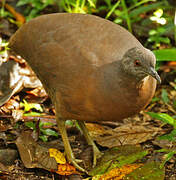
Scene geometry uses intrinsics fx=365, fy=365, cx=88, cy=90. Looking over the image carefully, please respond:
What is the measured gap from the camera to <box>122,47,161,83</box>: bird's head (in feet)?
8.98

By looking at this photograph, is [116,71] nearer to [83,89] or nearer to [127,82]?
[127,82]

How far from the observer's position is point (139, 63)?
9.11ft

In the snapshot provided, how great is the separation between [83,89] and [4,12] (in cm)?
291

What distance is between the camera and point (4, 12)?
5316 mm

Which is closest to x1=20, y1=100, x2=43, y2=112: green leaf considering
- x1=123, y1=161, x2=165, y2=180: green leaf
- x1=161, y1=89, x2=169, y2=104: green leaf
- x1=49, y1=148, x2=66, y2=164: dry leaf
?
x1=49, y1=148, x2=66, y2=164: dry leaf

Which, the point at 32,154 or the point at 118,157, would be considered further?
the point at 118,157

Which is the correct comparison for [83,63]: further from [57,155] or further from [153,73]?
[57,155]

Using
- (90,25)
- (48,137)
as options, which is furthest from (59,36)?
(48,137)

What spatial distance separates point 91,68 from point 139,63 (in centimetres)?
38

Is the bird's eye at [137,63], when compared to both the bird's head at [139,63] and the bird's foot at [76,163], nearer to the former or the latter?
the bird's head at [139,63]

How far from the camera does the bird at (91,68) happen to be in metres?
2.87

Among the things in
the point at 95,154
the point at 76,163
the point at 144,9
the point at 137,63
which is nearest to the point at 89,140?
the point at 95,154

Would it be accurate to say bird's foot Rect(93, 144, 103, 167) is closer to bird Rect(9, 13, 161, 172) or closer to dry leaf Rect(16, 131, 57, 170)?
A: bird Rect(9, 13, 161, 172)

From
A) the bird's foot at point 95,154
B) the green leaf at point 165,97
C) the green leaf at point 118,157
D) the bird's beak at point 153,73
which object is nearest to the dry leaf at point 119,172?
the green leaf at point 118,157
